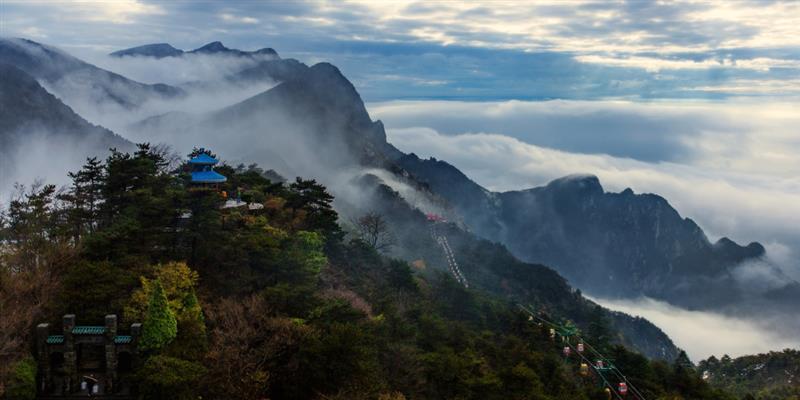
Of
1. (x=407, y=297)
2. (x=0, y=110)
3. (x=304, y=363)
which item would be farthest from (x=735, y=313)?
(x=0, y=110)

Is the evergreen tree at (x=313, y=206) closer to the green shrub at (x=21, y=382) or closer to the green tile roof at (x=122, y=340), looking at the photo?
the green tile roof at (x=122, y=340)

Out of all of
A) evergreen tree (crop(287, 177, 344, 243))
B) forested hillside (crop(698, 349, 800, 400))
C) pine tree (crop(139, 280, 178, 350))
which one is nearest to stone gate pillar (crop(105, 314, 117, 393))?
pine tree (crop(139, 280, 178, 350))

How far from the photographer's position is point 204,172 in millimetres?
42188

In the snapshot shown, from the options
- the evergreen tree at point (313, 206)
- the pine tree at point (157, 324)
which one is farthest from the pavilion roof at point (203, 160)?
the pine tree at point (157, 324)

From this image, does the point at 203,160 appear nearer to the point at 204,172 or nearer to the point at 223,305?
the point at 204,172

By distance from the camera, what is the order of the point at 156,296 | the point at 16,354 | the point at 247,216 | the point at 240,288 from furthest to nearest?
the point at 247,216 < the point at 240,288 < the point at 156,296 < the point at 16,354

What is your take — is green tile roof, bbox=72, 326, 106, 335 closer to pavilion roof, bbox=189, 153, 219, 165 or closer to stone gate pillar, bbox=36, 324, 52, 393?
stone gate pillar, bbox=36, 324, 52, 393

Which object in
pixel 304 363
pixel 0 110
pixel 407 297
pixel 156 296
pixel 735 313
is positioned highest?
pixel 0 110

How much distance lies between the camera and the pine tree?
26.5 m

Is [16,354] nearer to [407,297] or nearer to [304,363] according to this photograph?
[304,363]

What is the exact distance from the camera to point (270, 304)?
32.0 meters

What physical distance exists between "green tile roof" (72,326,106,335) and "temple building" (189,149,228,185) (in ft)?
51.5

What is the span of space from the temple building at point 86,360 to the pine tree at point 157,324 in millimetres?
538

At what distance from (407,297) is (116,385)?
31673 millimetres
